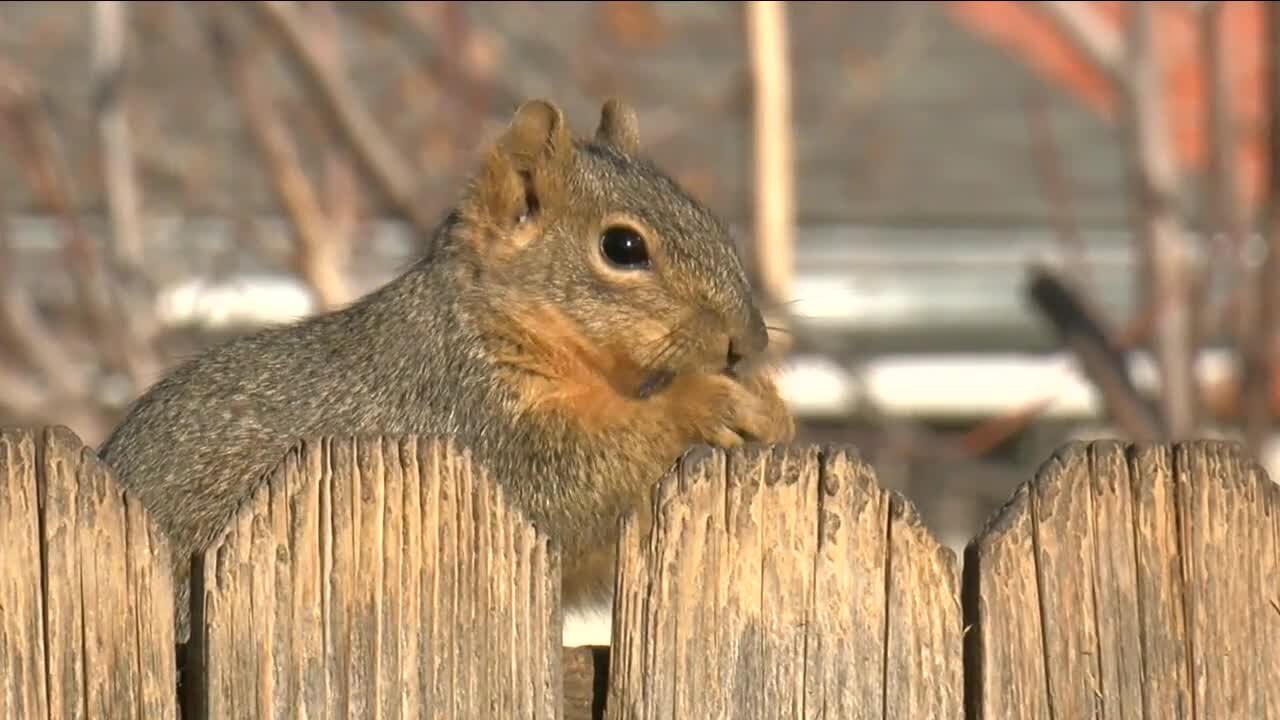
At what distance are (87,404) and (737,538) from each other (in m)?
3.17

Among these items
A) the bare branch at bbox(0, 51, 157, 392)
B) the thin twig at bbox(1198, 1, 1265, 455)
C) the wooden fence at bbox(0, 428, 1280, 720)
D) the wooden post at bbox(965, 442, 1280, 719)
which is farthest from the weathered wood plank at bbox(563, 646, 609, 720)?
the bare branch at bbox(0, 51, 157, 392)

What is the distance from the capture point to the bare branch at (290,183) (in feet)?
15.3

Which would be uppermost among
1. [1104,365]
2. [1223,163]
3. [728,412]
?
[1223,163]

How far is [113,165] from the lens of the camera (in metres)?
4.59

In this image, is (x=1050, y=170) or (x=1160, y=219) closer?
(x=1160, y=219)

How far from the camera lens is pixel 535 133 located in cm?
327

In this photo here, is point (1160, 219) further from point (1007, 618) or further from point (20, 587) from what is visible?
point (20, 587)

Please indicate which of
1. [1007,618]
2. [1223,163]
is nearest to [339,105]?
[1223,163]

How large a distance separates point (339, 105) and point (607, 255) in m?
1.12

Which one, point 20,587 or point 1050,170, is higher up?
point 1050,170

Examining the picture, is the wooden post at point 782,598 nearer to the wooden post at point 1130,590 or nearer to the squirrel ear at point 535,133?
the wooden post at point 1130,590

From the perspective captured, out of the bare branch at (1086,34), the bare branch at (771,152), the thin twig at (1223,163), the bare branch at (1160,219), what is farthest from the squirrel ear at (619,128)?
the thin twig at (1223,163)

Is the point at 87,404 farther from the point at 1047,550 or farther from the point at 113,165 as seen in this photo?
the point at 1047,550

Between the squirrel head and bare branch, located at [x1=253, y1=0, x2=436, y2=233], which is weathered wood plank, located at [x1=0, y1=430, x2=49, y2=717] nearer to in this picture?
the squirrel head
